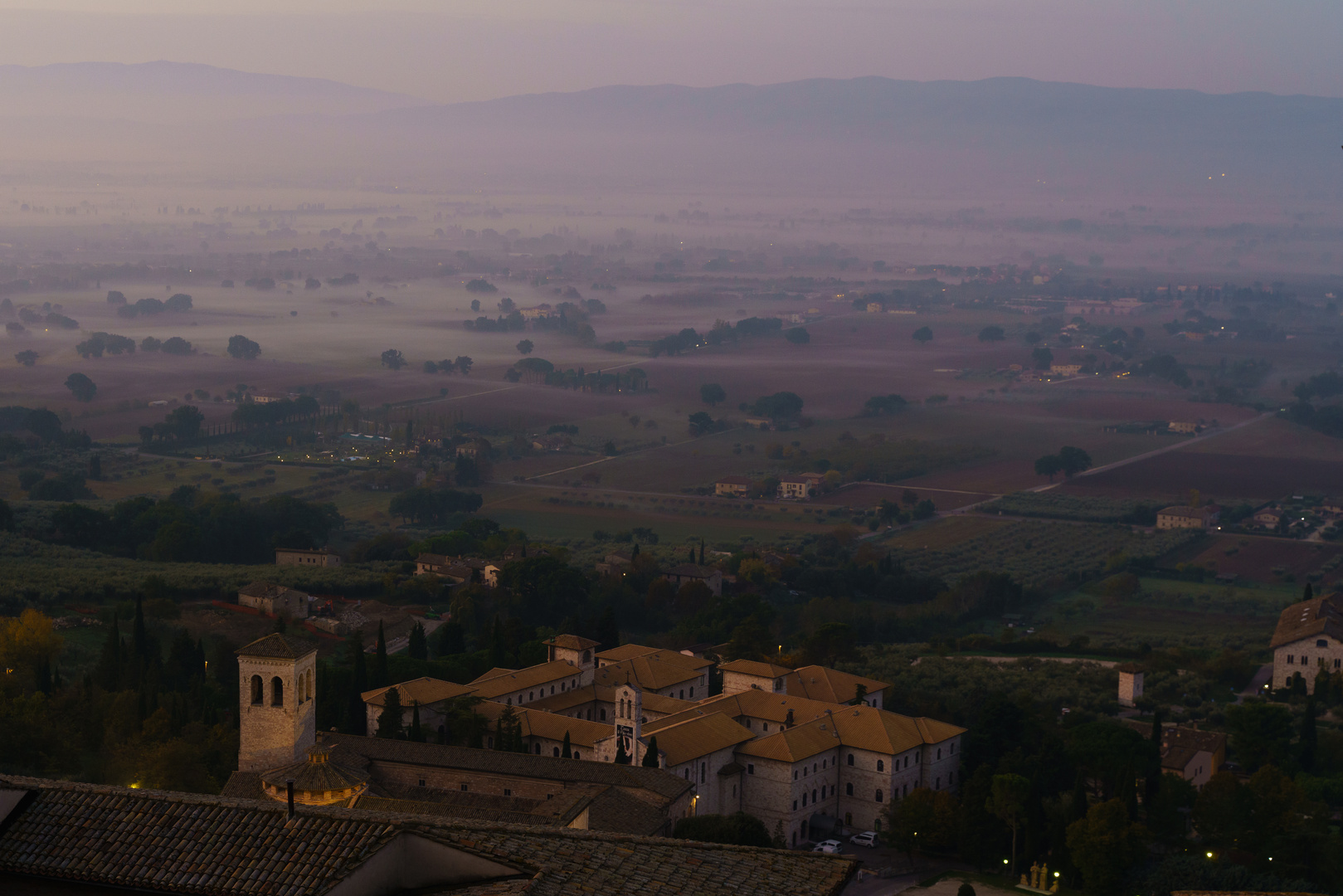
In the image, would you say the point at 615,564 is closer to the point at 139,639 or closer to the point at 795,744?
the point at 139,639

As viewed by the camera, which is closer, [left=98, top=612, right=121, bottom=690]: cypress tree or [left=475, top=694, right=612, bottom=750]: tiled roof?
[left=475, top=694, right=612, bottom=750]: tiled roof

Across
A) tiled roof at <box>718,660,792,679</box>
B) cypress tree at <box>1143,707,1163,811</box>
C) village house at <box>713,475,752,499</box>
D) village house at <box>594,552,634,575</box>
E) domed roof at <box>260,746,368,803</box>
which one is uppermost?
domed roof at <box>260,746,368,803</box>

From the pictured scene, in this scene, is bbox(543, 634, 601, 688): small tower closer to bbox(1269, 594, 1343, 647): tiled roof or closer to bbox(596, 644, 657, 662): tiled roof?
bbox(596, 644, 657, 662): tiled roof

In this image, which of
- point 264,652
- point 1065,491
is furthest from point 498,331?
point 264,652

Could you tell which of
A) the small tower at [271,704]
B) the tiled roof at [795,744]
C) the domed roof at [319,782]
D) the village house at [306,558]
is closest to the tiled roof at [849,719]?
the tiled roof at [795,744]

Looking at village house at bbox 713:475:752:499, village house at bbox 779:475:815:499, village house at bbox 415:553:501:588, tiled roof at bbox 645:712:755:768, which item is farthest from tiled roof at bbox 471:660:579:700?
village house at bbox 779:475:815:499

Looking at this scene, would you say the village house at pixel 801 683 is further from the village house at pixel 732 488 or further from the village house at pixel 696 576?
the village house at pixel 732 488
